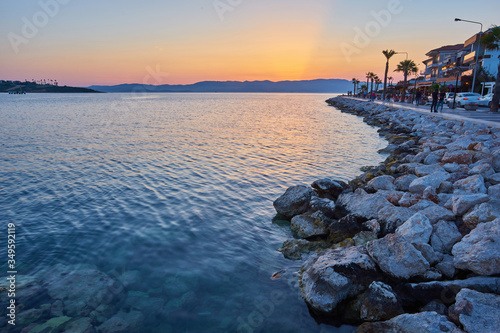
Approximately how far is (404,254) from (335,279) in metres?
1.35

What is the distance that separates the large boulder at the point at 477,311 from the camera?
4.02 metres

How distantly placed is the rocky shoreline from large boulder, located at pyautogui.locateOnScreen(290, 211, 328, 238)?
0.08 feet

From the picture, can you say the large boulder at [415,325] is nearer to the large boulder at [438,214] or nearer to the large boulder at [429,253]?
the large boulder at [429,253]

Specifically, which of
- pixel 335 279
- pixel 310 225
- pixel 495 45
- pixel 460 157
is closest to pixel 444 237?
pixel 335 279

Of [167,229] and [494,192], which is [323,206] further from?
[167,229]

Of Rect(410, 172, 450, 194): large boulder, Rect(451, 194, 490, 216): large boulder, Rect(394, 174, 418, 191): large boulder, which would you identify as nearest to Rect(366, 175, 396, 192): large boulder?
Rect(394, 174, 418, 191): large boulder

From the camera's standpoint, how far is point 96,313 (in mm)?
5480

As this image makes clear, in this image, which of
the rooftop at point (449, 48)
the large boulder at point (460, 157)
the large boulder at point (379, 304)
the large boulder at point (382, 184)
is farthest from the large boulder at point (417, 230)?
the rooftop at point (449, 48)

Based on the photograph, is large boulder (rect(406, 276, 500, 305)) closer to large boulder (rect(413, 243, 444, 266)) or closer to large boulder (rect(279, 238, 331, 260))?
large boulder (rect(413, 243, 444, 266))

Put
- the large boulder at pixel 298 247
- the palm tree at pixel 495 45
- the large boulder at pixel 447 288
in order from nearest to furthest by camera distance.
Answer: the large boulder at pixel 447 288 → the large boulder at pixel 298 247 → the palm tree at pixel 495 45


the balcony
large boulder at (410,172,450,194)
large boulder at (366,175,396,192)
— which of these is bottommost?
large boulder at (366,175,396,192)

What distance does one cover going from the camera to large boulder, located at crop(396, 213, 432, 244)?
613cm

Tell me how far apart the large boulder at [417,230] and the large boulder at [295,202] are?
322 cm

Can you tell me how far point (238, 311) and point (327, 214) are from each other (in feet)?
13.2
